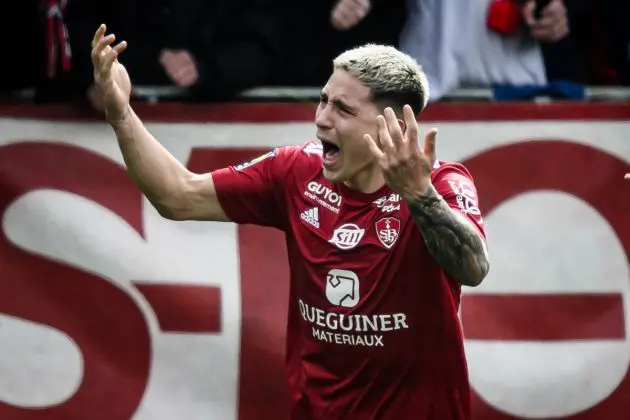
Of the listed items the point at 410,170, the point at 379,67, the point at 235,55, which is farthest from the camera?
the point at 235,55

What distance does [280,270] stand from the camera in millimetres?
5742

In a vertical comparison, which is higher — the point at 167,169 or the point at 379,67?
the point at 379,67

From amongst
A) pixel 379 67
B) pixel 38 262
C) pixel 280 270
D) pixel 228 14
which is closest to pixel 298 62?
pixel 228 14

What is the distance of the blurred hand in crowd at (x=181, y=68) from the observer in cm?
562

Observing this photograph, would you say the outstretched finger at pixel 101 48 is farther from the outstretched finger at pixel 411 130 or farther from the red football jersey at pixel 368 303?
the outstretched finger at pixel 411 130

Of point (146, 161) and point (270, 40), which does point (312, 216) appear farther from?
point (270, 40)

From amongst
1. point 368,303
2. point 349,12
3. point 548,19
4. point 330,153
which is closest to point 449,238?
point 368,303

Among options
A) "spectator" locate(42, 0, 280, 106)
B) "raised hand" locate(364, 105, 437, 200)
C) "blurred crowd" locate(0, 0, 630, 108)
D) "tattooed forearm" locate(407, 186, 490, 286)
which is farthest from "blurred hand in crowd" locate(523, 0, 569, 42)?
"raised hand" locate(364, 105, 437, 200)

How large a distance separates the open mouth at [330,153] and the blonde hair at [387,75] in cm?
20

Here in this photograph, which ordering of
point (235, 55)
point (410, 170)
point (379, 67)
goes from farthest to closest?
point (235, 55) < point (379, 67) < point (410, 170)

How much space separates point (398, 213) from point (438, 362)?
19.9 inches

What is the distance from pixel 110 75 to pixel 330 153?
0.74 m

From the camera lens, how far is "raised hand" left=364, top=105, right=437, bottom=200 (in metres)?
3.59

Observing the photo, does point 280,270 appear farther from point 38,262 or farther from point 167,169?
point 167,169
